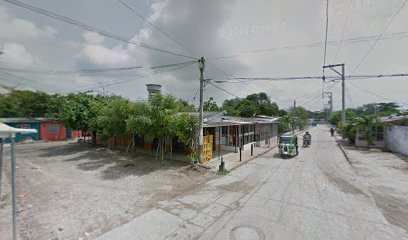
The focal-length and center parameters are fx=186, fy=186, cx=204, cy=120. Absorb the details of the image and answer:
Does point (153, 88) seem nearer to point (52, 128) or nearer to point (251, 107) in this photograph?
point (52, 128)

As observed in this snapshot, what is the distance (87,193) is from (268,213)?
689cm

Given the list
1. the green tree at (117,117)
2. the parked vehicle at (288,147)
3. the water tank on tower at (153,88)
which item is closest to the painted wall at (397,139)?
the parked vehicle at (288,147)

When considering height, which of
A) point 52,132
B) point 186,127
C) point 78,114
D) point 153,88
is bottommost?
point 52,132

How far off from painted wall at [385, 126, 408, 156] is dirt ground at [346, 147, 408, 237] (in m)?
2.37

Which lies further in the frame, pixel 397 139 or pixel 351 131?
pixel 351 131

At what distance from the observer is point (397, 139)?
53.4ft

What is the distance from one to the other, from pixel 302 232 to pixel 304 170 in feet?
23.2

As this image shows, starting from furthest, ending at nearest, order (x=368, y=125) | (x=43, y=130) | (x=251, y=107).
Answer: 1. (x=251, y=107)
2. (x=43, y=130)
3. (x=368, y=125)

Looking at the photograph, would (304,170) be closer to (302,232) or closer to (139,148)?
(302,232)

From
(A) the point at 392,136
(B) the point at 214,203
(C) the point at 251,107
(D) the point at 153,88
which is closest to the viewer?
(B) the point at 214,203

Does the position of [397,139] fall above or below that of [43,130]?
below

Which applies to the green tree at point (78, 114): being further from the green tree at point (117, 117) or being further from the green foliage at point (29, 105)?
the green foliage at point (29, 105)

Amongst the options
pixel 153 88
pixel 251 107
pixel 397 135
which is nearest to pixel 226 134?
pixel 153 88

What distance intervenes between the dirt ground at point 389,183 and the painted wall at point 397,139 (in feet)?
7.77
